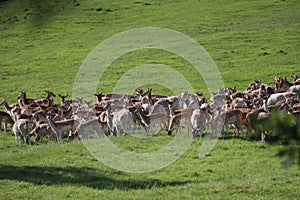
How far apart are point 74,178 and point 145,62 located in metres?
22.4

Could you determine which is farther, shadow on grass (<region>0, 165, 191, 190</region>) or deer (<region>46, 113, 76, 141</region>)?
deer (<region>46, 113, 76, 141</region>)

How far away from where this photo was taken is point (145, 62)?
3512cm

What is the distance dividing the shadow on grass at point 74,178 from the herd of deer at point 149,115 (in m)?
3.71

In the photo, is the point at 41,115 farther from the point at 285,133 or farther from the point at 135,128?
the point at 285,133

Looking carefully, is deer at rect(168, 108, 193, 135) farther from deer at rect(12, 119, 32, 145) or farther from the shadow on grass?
deer at rect(12, 119, 32, 145)

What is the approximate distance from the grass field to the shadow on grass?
0.08ft

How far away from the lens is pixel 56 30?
46.5 metres

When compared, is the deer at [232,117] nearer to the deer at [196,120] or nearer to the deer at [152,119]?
the deer at [196,120]

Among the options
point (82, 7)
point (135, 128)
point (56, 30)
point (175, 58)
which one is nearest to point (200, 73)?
point (175, 58)

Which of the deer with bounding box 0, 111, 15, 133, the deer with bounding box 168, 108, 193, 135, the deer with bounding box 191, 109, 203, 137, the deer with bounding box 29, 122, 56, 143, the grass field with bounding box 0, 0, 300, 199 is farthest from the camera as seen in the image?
the deer with bounding box 0, 111, 15, 133

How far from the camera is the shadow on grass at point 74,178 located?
1270cm

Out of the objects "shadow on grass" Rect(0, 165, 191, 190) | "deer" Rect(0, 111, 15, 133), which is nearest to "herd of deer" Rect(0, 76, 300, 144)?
"deer" Rect(0, 111, 15, 133)

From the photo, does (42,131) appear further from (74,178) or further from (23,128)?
(74,178)

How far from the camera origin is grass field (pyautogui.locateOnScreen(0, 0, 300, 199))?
12.1m
